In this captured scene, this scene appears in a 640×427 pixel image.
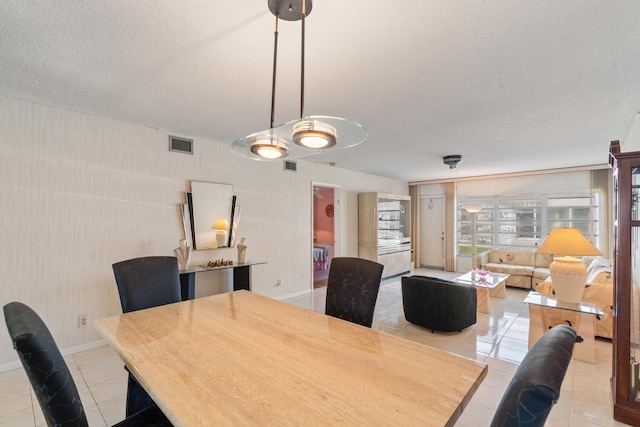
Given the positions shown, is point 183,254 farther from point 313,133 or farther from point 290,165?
point 313,133

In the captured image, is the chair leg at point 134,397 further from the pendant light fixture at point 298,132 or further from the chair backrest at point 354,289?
the pendant light fixture at point 298,132

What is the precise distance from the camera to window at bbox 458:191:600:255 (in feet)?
19.6

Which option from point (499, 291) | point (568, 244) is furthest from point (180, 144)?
point (499, 291)

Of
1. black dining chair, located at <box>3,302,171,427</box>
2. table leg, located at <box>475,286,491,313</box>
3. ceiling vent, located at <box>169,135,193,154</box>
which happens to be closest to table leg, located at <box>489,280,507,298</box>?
table leg, located at <box>475,286,491,313</box>

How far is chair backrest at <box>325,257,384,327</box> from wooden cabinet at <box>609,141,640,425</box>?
166 centimetres

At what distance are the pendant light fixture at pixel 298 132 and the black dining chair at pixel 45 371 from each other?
1.15 meters

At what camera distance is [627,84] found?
229 centimetres

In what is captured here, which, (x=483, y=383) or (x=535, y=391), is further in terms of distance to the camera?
(x=483, y=383)

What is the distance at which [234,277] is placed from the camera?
4.11 meters

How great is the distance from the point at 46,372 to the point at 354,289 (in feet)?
5.39

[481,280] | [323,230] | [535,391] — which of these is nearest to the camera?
[535,391]

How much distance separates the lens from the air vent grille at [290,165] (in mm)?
4879

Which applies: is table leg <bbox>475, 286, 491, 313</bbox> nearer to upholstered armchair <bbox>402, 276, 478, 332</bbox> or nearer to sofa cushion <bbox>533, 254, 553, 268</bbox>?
upholstered armchair <bbox>402, 276, 478, 332</bbox>

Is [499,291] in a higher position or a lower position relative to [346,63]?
lower
